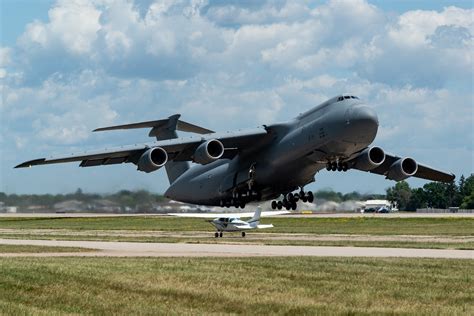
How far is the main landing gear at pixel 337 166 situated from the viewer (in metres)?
41.3

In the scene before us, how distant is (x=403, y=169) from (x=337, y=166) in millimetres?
6864

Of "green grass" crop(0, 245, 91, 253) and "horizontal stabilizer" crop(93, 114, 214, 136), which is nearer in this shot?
"green grass" crop(0, 245, 91, 253)

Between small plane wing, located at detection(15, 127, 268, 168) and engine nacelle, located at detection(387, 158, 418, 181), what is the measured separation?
24.2ft

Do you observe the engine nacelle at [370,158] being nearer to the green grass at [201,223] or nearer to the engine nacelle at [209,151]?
the engine nacelle at [209,151]

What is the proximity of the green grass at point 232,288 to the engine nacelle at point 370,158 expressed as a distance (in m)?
21.5

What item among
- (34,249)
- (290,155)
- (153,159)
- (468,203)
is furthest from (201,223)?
(468,203)

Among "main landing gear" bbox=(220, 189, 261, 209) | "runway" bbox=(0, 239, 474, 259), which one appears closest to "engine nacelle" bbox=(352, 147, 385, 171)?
"main landing gear" bbox=(220, 189, 261, 209)

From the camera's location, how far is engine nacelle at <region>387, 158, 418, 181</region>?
154 ft

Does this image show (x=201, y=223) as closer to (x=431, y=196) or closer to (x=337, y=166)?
(x=337, y=166)

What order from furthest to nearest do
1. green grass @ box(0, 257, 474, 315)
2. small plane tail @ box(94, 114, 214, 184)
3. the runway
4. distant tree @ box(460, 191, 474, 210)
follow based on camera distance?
distant tree @ box(460, 191, 474, 210) → small plane tail @ box(94, 114, 214, 184) → the runway → green grass @ box(0, 257, 474, 315)

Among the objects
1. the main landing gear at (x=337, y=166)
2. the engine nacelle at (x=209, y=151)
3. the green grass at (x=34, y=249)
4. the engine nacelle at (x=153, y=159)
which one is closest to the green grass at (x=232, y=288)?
the green grass at (x=34, y=249)

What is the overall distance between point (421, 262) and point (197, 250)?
8.92 meters

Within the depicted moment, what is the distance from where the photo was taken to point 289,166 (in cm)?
4312

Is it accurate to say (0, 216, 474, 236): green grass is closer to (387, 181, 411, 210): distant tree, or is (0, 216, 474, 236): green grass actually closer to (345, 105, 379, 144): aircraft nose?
(345, 105, 379, 144): aircraft nose
